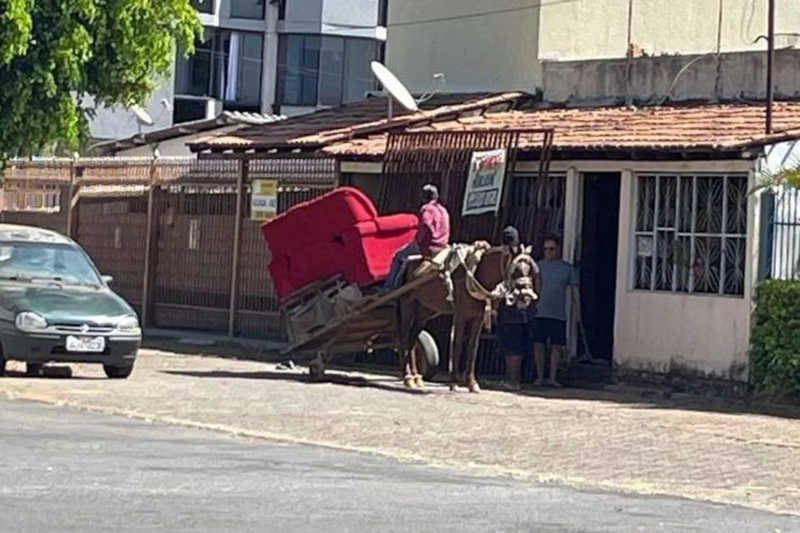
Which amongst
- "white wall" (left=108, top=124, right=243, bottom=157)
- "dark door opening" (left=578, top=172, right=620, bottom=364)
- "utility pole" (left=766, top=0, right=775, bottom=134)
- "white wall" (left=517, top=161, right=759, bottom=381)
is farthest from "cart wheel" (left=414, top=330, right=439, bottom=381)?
"white wall" (left=108, top=124, right=243, bottom=157)

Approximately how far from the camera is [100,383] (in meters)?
21.0

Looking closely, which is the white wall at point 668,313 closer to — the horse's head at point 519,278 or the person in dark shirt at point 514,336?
the person in dark shirt at point 514,336

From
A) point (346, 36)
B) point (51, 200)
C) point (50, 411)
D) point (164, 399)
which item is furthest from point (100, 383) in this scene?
point (346, 36)

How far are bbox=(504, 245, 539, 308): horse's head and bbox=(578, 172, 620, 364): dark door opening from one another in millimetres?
3380

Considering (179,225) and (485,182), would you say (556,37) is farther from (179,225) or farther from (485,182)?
(179,225)

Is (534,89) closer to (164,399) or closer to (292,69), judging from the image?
(164,399)

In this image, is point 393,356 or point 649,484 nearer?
point 649,484

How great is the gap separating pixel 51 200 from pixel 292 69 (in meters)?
21.7

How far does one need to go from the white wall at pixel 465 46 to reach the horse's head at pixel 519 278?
26.0 ft

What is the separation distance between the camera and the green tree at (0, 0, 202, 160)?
22609 millimetres

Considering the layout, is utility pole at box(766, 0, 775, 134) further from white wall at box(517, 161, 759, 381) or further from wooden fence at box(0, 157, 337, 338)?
wooden fence at box(0, 157, 337, 338)

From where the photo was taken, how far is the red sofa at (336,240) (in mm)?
21906

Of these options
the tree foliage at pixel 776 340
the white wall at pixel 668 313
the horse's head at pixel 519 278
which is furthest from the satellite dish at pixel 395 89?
the tree foliage at pixel 776 340

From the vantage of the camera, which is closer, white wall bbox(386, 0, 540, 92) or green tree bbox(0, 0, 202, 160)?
green tree bbox(0, 0, 202, 160)
